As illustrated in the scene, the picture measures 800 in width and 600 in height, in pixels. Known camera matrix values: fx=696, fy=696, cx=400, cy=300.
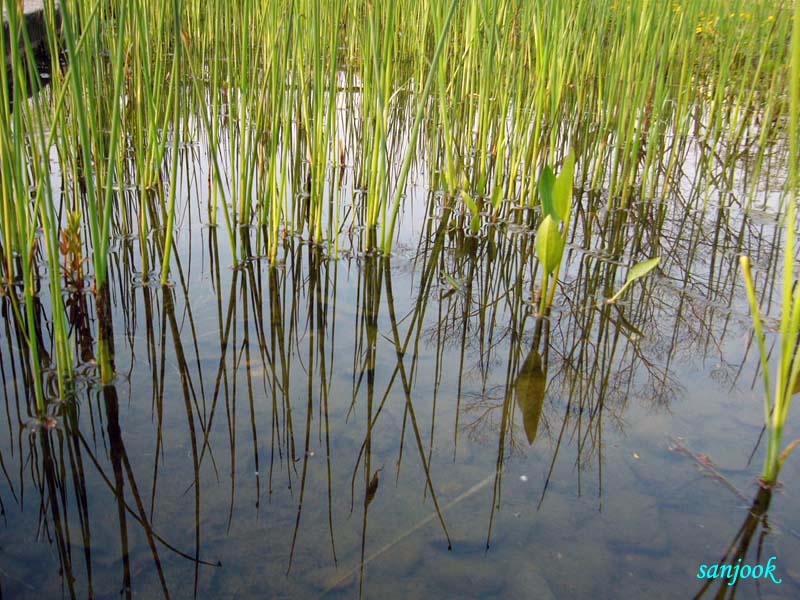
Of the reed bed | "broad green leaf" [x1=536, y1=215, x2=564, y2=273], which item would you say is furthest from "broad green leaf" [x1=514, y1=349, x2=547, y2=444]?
the reed bed

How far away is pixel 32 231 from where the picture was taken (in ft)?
3.59

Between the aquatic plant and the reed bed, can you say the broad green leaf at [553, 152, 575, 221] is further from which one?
the aquatic plant

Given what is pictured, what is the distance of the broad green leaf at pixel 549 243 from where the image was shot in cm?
137

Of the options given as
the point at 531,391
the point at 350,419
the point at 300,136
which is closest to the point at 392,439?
the point at 350,419

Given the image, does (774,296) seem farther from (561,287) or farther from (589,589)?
(589,589)

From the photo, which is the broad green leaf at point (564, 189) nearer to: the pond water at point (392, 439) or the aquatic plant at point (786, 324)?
the pond water at point (392, 439)

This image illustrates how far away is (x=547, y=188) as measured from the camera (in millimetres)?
1496

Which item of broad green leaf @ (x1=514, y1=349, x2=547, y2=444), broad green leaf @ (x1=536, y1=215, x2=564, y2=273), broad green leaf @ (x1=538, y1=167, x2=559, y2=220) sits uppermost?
broad green leaf @ (x1=538, y1=167, x2=559, y2=220)

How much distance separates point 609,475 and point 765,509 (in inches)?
8.3

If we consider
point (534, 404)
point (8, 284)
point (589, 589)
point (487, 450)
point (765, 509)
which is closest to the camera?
point (589, 589)

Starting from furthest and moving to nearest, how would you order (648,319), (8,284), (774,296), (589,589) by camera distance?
(774,296) → (648,319) → (8,284) → (589,589)

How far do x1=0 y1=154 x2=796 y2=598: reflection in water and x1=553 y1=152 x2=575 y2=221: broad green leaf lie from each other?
0.22 m

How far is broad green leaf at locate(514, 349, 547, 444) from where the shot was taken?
1.16m

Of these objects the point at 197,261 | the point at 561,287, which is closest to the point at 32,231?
the point at 197,261
